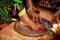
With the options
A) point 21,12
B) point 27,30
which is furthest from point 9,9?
point 27,30

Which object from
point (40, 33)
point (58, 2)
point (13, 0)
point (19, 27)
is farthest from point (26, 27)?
point (58, 2)

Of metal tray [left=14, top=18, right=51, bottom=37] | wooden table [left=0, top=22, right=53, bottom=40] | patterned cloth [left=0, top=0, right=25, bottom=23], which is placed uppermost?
patterned cloth [left=0, top=0, right=25, bottom=23]

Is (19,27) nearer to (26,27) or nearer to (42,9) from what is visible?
(26,27)

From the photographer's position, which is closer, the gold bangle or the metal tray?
the metal tray

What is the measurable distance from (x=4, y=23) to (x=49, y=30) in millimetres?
572

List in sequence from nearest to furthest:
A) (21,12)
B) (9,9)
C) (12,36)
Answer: (12,36)
(21,12)
(9,9)

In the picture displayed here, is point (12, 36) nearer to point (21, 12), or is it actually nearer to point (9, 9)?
point (21, 12)

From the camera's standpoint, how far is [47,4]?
1.70m

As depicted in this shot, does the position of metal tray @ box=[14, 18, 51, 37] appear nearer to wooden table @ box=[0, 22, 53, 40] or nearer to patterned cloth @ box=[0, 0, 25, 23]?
wooden table @ box=[0, 22, 53, 40]

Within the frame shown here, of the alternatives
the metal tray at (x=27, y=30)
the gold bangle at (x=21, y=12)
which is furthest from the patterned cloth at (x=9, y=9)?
the metal tray at (x=27, y=30)

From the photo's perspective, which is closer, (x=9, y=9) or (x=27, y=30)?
(x=27, y=30)

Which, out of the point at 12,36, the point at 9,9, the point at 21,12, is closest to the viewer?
the point at 12,36

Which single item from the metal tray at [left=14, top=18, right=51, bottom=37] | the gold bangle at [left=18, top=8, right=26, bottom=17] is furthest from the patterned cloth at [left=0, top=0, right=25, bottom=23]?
the metal tray at [left=14, top=18, right=51, bottom=37]

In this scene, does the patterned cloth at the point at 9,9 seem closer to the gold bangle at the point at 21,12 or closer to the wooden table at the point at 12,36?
the gold bangle at the point at 21,12
